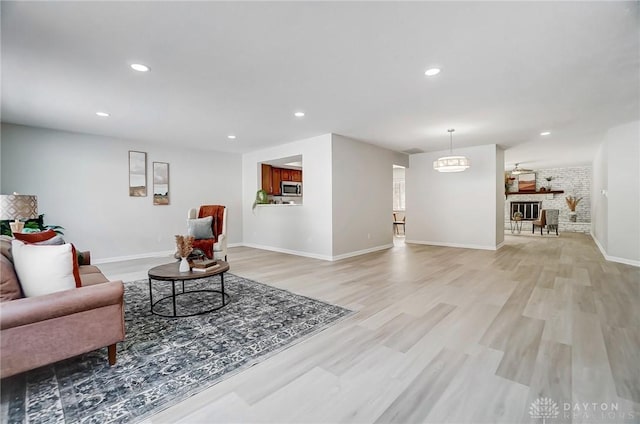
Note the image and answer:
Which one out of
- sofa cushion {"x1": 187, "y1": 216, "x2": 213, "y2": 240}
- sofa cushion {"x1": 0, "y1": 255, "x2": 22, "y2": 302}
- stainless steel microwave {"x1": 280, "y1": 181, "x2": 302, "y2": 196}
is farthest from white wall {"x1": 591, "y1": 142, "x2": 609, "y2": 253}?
sofa cushion {"x1": 0, "y1": 255, "x2": 22, "y2": 302}

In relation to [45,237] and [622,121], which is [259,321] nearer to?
[45,237]

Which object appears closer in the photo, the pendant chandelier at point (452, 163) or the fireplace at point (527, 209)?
the pendant chandelier at point (452, 163)

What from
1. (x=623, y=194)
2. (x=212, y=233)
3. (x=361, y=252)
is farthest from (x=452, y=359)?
(x=623, y=194)

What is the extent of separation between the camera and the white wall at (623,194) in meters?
4.96

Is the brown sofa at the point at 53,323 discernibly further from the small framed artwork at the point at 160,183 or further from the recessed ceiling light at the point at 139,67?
the small framed artwork at the point at 160,183

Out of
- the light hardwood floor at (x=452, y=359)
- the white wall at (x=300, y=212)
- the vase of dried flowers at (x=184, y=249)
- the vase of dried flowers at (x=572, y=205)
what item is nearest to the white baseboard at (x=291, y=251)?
the white wall at (x=300, y=212)

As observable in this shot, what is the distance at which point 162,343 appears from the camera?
232cm

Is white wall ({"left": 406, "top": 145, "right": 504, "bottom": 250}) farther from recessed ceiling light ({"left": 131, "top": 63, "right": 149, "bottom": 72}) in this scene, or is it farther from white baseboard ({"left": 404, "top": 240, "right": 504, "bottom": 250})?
recessed ceiling light ({"left": 131, "top": 63, "right": 149, "bottom": 72})

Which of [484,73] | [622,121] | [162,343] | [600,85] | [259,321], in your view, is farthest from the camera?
[622,121]

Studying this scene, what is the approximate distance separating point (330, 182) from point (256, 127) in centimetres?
173

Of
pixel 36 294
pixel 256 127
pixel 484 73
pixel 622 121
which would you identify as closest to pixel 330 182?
pixel 256 127

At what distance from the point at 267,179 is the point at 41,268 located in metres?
6.17

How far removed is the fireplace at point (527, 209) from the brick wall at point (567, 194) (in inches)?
9.3

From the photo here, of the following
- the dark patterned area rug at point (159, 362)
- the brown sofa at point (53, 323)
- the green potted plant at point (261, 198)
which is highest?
the green potted plant at point (261, 198)
